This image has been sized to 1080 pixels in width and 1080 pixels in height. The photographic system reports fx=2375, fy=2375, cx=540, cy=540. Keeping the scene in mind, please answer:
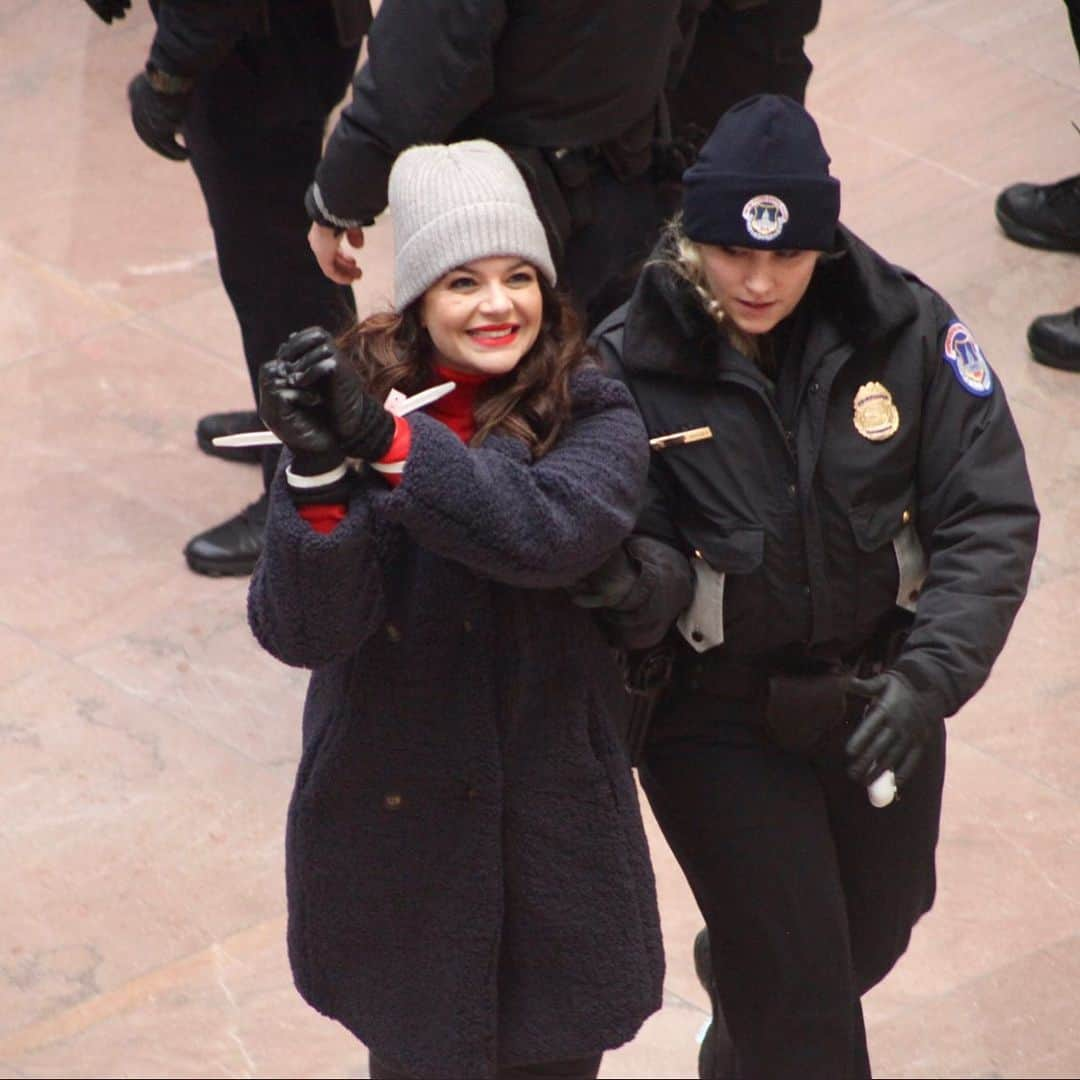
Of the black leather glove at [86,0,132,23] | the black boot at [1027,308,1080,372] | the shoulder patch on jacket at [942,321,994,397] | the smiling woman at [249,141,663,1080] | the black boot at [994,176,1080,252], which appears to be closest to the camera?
the smiling woman at [249,141,663,1080]

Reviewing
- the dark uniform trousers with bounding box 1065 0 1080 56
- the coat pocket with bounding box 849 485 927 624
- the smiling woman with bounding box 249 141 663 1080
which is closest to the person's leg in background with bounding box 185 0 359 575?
the dark uniform trousers with bounding box 1065 0 1080 56

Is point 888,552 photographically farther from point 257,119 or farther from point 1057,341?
point 1057,341

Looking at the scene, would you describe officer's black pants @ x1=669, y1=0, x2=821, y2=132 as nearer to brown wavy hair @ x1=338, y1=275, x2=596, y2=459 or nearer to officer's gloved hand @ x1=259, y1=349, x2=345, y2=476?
brown wavy hair @ x1=338, y1=275, x2=596, y2=459

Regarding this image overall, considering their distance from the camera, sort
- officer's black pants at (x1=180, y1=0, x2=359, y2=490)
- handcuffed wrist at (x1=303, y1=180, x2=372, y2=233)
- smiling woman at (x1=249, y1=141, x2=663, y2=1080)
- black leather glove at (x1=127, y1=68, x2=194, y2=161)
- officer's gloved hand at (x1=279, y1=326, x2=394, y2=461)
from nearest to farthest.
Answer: officer's gloved hand at (x1=279, y1=326, x2=394, y2=461) → smiling woman at (x1=249, y1=141, x2=663, y2=1080) → handcuffed wrist at (x1=303, y1=180, x2=372, y2=233) → black leather glove at (x1=127, y1=68, x2=194, y2=161) → officer's black pants at (x1=180, y1=0, x2=359, y2=490)

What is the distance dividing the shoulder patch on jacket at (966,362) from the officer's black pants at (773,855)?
1.70 feet


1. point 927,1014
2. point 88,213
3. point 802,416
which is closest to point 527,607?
point 802,416

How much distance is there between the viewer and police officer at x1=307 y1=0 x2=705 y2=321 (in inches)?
160

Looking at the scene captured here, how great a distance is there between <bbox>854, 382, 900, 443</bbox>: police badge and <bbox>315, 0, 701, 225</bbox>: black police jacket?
42.8 inches

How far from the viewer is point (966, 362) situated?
3.35m

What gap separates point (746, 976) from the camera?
3.48m

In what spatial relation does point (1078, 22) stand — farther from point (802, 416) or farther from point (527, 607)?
point (527, 607)

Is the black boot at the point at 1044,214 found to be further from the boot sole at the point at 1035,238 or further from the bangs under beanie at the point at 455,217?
the bangs under beanie at the point at 455,217

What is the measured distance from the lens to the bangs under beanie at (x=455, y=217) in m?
3.12

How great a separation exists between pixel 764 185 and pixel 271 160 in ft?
6.89
